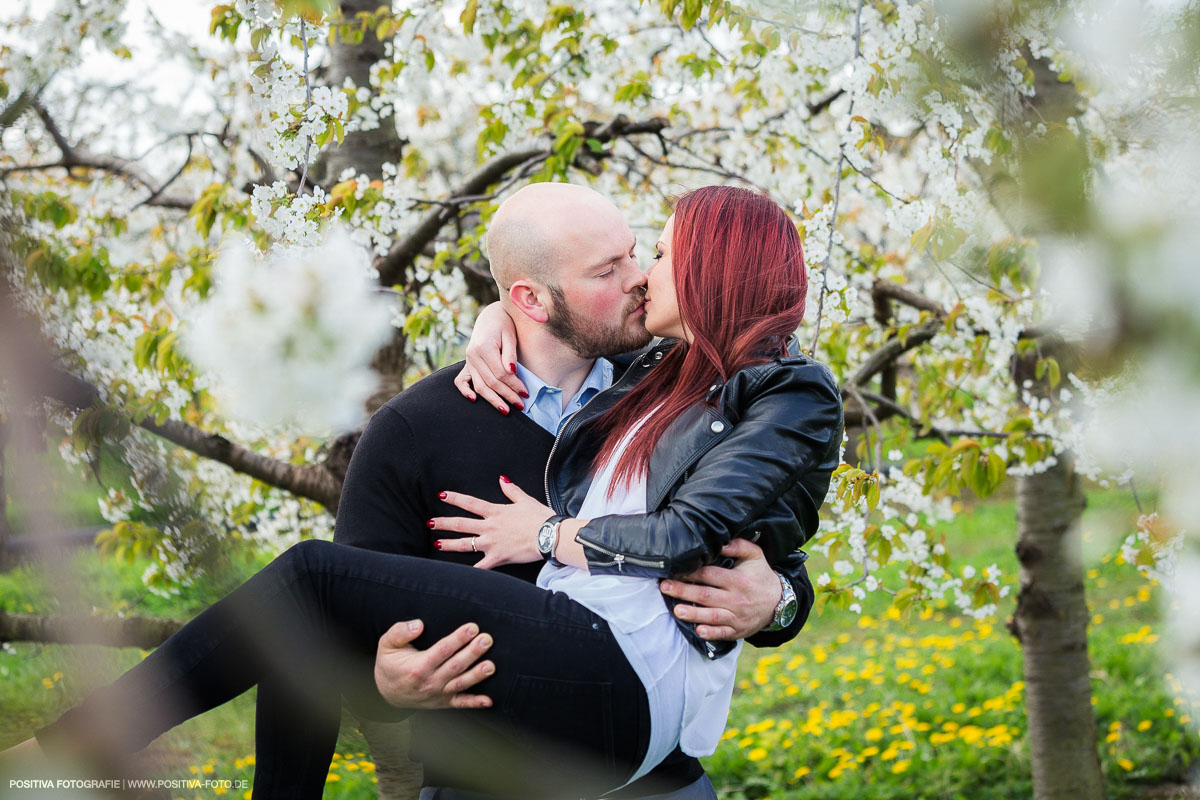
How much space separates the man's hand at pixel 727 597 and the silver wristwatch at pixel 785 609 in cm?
5

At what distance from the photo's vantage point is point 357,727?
84.7 inches

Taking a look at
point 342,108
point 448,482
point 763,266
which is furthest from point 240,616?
point 342,108

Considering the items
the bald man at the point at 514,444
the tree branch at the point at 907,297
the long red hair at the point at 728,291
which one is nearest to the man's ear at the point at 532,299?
the bald man at the point at 514,444

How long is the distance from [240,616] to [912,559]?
2.56 meters

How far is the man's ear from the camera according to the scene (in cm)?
212

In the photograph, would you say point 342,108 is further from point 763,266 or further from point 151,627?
point 151,627

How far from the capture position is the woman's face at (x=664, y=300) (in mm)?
1927

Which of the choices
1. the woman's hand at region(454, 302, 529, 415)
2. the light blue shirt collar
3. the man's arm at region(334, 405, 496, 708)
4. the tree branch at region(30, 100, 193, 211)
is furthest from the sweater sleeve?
the tree branch at region(30, 100, 193, 211)

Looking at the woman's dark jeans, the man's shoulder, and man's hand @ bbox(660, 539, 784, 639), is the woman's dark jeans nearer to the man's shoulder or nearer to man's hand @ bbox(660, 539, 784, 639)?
man's hand @ bbox(660, 539, 784, 639)

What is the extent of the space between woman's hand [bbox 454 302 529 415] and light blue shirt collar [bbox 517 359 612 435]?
1.0 inches

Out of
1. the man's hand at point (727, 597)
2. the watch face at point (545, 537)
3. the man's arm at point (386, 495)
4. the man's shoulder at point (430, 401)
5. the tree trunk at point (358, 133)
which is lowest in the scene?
the man's hand at point (727, 597)

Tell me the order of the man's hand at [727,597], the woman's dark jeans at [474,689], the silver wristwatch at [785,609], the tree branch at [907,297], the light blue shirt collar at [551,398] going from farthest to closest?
the tree branch at [907,297], the light blue shirt collar at [551,398], the silver wristwatch at [785,609], the man's hand at [727,597], the woman's dark jeans at [474,689]

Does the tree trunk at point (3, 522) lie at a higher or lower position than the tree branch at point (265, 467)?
lower

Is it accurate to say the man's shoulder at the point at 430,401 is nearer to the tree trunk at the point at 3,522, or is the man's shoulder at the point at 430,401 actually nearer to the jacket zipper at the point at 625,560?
the jacket zipper at the point at 625,560
